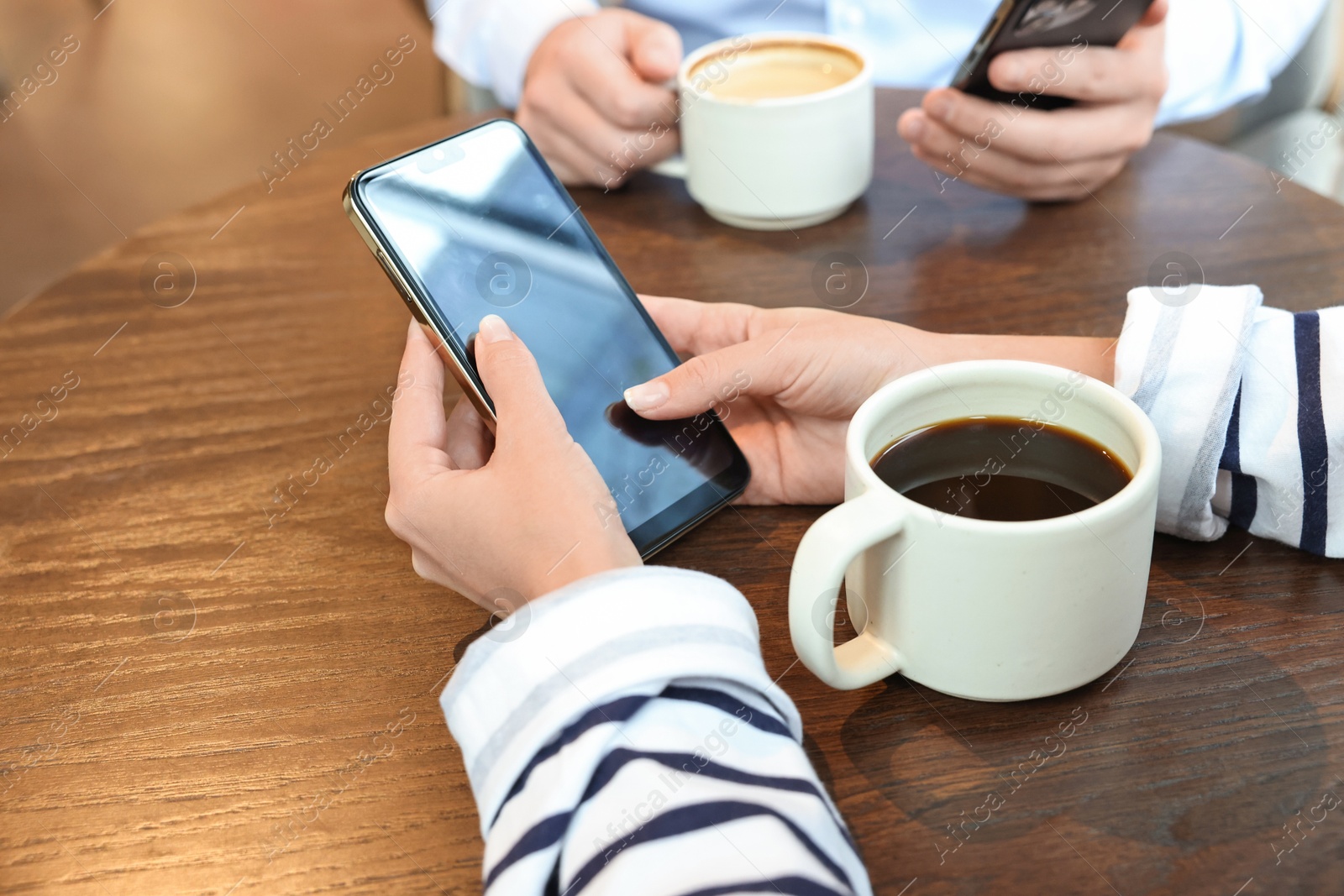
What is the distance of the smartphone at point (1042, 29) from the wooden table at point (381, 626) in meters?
0.11

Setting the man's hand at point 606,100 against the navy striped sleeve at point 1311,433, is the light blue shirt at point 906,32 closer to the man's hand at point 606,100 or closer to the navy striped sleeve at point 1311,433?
the man's hand at point 606,100

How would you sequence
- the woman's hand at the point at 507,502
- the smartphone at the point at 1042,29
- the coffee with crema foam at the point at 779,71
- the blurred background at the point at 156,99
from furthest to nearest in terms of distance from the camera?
the blurred background at the point at 156,99 < the coffee with crema foam at the point at 779,71 < the smartphone at the point at 1042,29 < the woman's hand at the point at 507,502

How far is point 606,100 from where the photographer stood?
0.98 meters

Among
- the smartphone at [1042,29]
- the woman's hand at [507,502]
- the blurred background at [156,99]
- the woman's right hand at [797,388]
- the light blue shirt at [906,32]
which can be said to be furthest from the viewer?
the blurred background at [156,99]

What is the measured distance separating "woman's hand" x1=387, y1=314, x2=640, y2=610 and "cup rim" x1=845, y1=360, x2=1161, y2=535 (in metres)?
0.12

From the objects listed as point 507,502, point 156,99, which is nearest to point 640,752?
point 507,502

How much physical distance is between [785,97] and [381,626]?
0.58 m

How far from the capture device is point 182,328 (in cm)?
82

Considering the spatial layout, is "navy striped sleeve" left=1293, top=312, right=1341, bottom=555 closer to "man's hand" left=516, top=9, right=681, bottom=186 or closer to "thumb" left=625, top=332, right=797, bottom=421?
"thumb" left=625, top=332, right=797, bottom=421

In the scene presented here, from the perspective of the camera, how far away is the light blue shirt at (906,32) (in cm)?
110

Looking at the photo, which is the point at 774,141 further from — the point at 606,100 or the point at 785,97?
the point at 606,100

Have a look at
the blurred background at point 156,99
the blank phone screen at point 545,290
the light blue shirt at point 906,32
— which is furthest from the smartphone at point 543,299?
the blurred background at point 156,99

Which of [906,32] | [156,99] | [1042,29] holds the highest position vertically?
[1042,29]

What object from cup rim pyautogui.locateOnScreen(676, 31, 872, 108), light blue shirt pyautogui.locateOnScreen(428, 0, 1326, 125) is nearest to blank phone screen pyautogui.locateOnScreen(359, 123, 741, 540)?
cup rim pyautogui.locateOnScreen(676, 31, 872, 108)
